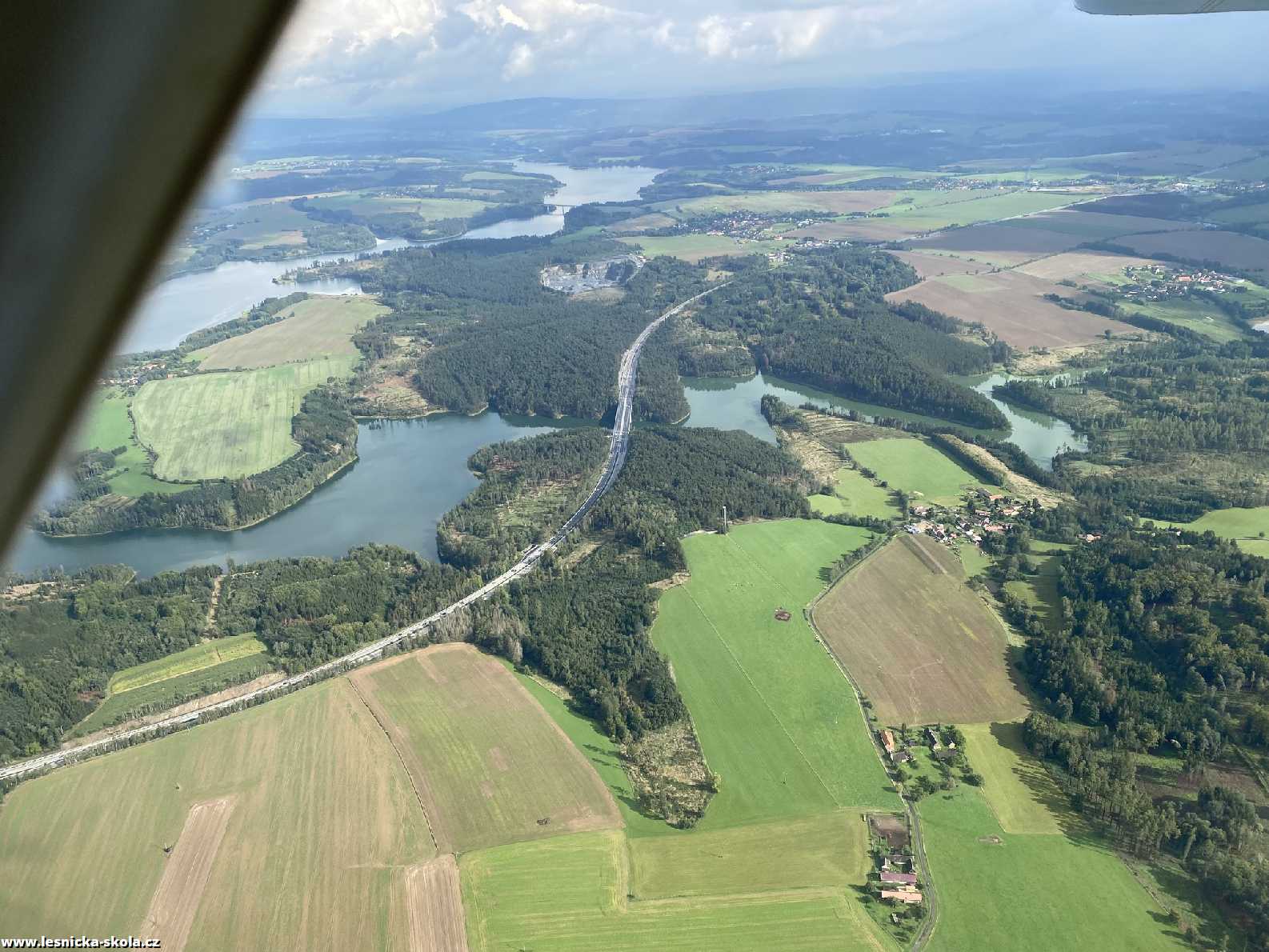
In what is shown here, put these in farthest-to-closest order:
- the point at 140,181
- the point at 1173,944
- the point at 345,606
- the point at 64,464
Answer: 1. the point at 345,606
2. the point at 1173,944
3. the point at 64,464
4. the point at 140,181

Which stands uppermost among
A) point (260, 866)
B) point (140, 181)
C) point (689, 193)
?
point (140, 181)

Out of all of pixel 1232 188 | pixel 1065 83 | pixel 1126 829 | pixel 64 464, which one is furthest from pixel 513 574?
pixel 1065 83

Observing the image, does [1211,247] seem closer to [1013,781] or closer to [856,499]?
[856,499]

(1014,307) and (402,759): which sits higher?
(1014,307)

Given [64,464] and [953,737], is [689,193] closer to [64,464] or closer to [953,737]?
[953,737]

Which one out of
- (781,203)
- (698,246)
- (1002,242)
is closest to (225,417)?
(698,246)

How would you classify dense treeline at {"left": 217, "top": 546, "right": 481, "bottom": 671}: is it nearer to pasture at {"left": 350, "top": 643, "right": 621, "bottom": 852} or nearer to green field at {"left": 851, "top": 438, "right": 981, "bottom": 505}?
pasture at {"left": 350, "top": 643, "right": 621, "bottom": 852}

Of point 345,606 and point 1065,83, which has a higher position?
point 1065,83

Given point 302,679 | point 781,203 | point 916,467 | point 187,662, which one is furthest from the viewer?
point 781,203
